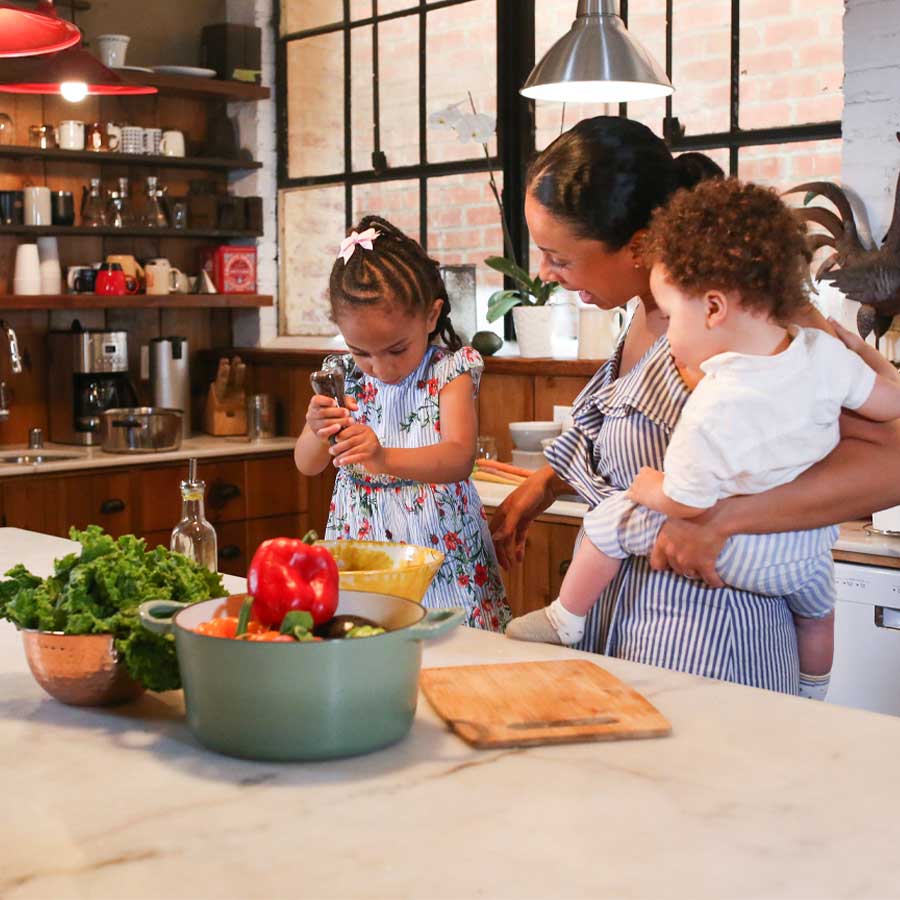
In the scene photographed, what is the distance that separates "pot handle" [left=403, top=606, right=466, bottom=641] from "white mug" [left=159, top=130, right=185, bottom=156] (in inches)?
164

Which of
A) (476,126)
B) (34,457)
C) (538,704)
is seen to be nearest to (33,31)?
(538,704)

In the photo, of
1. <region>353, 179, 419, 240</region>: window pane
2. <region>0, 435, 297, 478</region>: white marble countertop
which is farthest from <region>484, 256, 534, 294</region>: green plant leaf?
<region>0, 435, 297, 478</region>: white marble countertop

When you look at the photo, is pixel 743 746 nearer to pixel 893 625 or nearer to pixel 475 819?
pixel 475 819

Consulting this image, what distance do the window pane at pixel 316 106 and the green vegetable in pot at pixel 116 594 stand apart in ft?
13.0

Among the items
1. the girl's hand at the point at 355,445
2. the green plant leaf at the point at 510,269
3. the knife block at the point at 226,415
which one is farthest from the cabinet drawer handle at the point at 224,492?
the girl's hand at the point at 355,445

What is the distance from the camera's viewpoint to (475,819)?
1.06 meters

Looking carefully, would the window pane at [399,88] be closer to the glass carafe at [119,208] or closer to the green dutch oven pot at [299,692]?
the glass carafe at [119,208]

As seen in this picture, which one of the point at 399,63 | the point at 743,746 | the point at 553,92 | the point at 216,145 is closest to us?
the point at 743,746

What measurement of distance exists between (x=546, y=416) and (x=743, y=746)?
3055 millimetres

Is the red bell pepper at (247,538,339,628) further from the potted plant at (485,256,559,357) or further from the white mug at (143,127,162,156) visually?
the white mug at (143,127,162,156)

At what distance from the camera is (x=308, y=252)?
5363 mm

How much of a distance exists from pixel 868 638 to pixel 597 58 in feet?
4.94

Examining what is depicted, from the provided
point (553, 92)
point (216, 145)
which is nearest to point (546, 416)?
point (553, 92)

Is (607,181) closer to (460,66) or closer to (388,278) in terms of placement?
(388,278)
